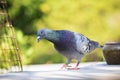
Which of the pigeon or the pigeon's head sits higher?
the pigeon's head

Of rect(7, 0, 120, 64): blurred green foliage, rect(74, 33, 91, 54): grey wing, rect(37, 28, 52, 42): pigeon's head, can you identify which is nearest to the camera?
rect(37, 28, 52, 42): pigeon's head

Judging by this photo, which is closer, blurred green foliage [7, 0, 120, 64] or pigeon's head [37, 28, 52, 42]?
pigeon's head [37, 28, 52, 42]

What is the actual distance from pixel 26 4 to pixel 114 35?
134cm

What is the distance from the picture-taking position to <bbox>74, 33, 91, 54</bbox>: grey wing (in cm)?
571

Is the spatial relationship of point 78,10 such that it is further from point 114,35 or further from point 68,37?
point 68,37

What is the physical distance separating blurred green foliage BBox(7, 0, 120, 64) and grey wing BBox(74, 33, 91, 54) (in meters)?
2.04

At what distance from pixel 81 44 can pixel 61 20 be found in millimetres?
2194

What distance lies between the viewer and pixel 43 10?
26.3 ft

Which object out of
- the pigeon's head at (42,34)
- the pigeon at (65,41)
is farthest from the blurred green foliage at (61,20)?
the pigeon's head at (42,34)

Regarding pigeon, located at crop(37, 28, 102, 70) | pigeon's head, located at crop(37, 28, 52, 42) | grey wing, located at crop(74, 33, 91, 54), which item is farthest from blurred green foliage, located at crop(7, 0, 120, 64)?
pigeon's head, located at crop(37, 28, 52, 42)

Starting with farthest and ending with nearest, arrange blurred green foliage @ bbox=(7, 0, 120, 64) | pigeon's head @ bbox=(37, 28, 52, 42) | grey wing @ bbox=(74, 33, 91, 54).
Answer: blurred green foliage @ bbox=(7, 0, 120, 64), grey wing @ bbox=(74, 33, 91, 54), pigeon's head @ bbox=(37, 28, 52, 42)

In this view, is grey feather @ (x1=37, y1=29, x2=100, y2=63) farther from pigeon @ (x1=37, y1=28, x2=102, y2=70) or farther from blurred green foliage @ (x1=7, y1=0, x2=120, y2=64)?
blurred green foliage @ (x1=7, y1=0, x2=120, y2=64)

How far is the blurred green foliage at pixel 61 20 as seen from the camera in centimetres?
790

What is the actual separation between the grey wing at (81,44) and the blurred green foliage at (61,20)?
6.68ft
